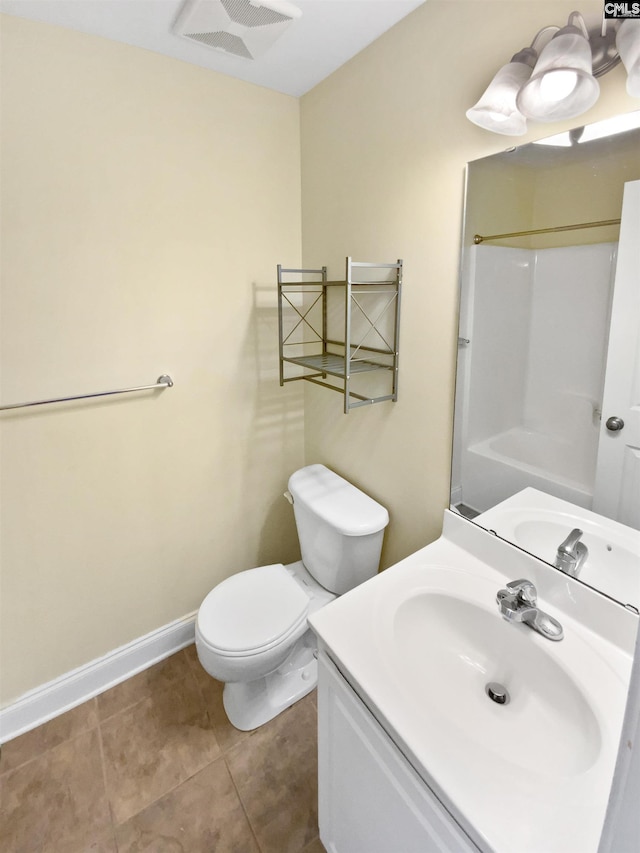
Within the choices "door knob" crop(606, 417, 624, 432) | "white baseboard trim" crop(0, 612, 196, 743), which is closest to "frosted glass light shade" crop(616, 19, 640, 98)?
"door knob" crop(606, 417, 624, 432)

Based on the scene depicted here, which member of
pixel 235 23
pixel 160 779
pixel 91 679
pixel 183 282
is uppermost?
pixel 235 23

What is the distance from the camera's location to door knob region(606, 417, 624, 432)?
0.95 m

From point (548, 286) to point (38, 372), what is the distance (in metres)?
1.50

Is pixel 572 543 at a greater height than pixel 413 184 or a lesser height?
lesser

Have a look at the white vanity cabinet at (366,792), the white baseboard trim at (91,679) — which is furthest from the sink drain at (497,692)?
the white baseboard trim at (91,679)

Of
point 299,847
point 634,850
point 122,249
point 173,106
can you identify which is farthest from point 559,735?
point 173,106

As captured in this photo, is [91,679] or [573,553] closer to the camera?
[573,553]

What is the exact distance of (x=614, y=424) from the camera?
0.96 metres

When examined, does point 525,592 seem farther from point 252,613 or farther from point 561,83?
point 561,83

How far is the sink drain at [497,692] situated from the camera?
95 cm

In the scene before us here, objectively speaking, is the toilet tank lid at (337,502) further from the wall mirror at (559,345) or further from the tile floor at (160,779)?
the tile floor at (160,779)

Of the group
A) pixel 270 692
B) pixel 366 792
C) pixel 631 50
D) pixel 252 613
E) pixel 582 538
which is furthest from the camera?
pixel 270 692

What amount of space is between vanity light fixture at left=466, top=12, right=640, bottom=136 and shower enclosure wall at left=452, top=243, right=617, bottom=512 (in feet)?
Answer: 0.90

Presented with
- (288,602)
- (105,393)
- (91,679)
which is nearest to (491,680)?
(288,602)
